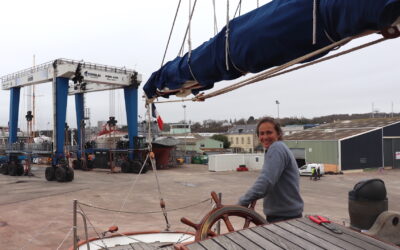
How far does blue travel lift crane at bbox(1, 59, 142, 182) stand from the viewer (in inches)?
910

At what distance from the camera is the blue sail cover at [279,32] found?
97.7 inches

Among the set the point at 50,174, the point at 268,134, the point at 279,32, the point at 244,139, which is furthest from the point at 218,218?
the point at 244,139

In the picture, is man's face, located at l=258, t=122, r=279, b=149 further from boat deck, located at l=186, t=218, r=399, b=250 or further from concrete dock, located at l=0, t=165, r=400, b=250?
concrete dock, located at l=0, t=165, r=400, b=250

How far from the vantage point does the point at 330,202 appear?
15289 millimetres

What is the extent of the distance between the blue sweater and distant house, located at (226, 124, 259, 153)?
59.6 m

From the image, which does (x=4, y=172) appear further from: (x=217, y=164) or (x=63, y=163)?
(x=217, y=164)

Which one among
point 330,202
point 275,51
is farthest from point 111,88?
point 275,51

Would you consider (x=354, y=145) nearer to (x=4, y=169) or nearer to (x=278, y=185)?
(x=4, y=169)

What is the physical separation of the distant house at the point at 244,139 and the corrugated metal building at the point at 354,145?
28712 mm

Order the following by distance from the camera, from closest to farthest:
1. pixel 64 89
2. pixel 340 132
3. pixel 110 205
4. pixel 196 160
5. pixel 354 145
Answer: pixel 110 205 < pixel 64 89 < pixel 354 145 < pixel 340 132 < pixel 196 160

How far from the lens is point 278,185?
308 cm

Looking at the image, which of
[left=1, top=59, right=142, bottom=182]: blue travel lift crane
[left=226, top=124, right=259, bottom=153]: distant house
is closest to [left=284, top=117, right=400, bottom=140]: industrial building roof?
[left=1, top=59, right=142, bottom=182]: blue travel lift crane

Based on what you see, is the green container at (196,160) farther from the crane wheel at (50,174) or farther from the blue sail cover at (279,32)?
the blue sail cover at (279,32)

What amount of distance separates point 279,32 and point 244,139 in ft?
212
